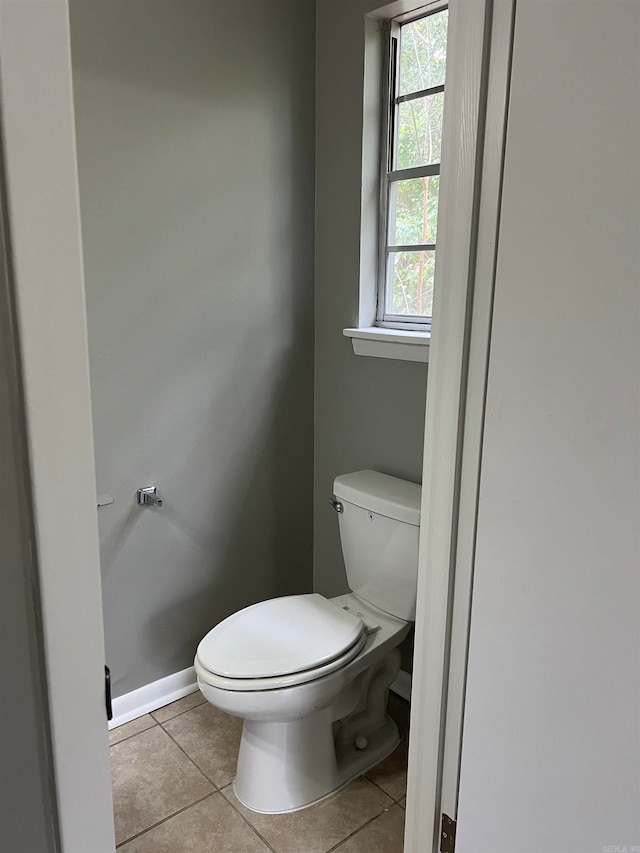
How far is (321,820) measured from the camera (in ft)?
5.61

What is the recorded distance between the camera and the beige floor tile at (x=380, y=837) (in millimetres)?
1620

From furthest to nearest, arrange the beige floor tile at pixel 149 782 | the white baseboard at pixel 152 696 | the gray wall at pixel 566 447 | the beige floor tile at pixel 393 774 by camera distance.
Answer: the white baseboard at pixel 152 696
the beige floor tile at pixel 393 774
the beige floor tile at pixel 149 782
the gray wall at pixel 566 447

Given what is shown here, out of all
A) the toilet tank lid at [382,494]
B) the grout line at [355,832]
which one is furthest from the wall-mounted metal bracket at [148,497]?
the grout line at [355,832]

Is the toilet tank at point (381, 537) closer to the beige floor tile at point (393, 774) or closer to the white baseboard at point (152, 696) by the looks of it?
the beige floor tile at point (393, 774)

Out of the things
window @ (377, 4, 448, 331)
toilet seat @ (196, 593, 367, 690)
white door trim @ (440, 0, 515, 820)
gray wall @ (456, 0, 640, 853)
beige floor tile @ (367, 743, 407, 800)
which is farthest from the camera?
window @ (377, 4, 448, 331)

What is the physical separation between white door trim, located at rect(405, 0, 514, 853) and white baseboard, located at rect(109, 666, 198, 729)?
1.19m

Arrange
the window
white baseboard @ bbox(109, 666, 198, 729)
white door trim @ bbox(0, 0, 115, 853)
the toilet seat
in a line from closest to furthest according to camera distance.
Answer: white door trim @ bbox(0, 0, 115, 853) < the toilet seat < the window < white baseboard @ bbox(109, 666, 198, 729)

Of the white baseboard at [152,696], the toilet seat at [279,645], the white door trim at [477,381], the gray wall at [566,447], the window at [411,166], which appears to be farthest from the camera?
the white baseboard at [152,696]

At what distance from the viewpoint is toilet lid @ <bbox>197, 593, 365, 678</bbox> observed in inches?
63.3

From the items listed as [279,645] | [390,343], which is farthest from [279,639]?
[390,343]

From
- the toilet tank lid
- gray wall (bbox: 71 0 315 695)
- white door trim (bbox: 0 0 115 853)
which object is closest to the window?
gray wall (bbox: 71 0 315 695)

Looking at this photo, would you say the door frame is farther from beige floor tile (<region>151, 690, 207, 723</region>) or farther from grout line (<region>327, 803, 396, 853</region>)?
beige floor tile (<region>151, 690, 207, 723</region>)

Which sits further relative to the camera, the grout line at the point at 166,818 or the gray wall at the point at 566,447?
the grout line at the point at 166,818

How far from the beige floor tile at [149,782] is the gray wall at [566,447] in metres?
1.08
